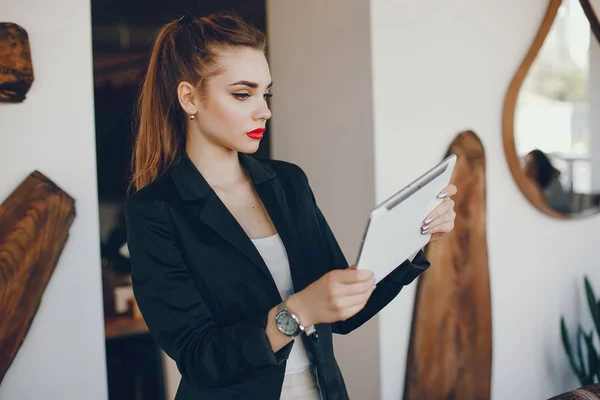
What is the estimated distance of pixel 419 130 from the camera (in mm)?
2461

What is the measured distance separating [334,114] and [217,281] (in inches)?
55.9

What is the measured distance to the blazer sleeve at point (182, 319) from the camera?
3.62ft

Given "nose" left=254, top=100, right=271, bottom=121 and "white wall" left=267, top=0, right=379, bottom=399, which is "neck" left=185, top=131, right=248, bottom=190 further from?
"white wall" left=267, top=0, right=379, bottom=399

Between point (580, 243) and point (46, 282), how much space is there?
8.12ft

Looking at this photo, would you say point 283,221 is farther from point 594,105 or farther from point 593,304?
point 594,105

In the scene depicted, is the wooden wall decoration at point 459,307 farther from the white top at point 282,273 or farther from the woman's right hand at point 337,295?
the woman's right hand at point 337,295

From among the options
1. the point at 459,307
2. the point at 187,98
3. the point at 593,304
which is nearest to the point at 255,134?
the point at 187,98

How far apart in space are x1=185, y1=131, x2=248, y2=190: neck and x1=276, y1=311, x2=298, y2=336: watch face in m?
0.42

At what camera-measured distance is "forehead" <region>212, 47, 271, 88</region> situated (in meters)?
1.28

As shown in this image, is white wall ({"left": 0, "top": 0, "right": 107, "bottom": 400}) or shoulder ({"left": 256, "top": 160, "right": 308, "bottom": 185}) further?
white wall ({"left": 0, "top": 0, "right": 107, "bottom": 400})

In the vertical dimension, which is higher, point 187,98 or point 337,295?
point 187,98

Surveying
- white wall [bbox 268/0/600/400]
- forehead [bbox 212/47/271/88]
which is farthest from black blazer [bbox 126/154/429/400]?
white wall [bbox 268/0/600/400]

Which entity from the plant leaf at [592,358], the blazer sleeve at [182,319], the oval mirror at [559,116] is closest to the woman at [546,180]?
the oval mirror at [559,116]

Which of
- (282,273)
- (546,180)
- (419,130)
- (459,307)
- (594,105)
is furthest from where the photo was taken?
(594,105)
